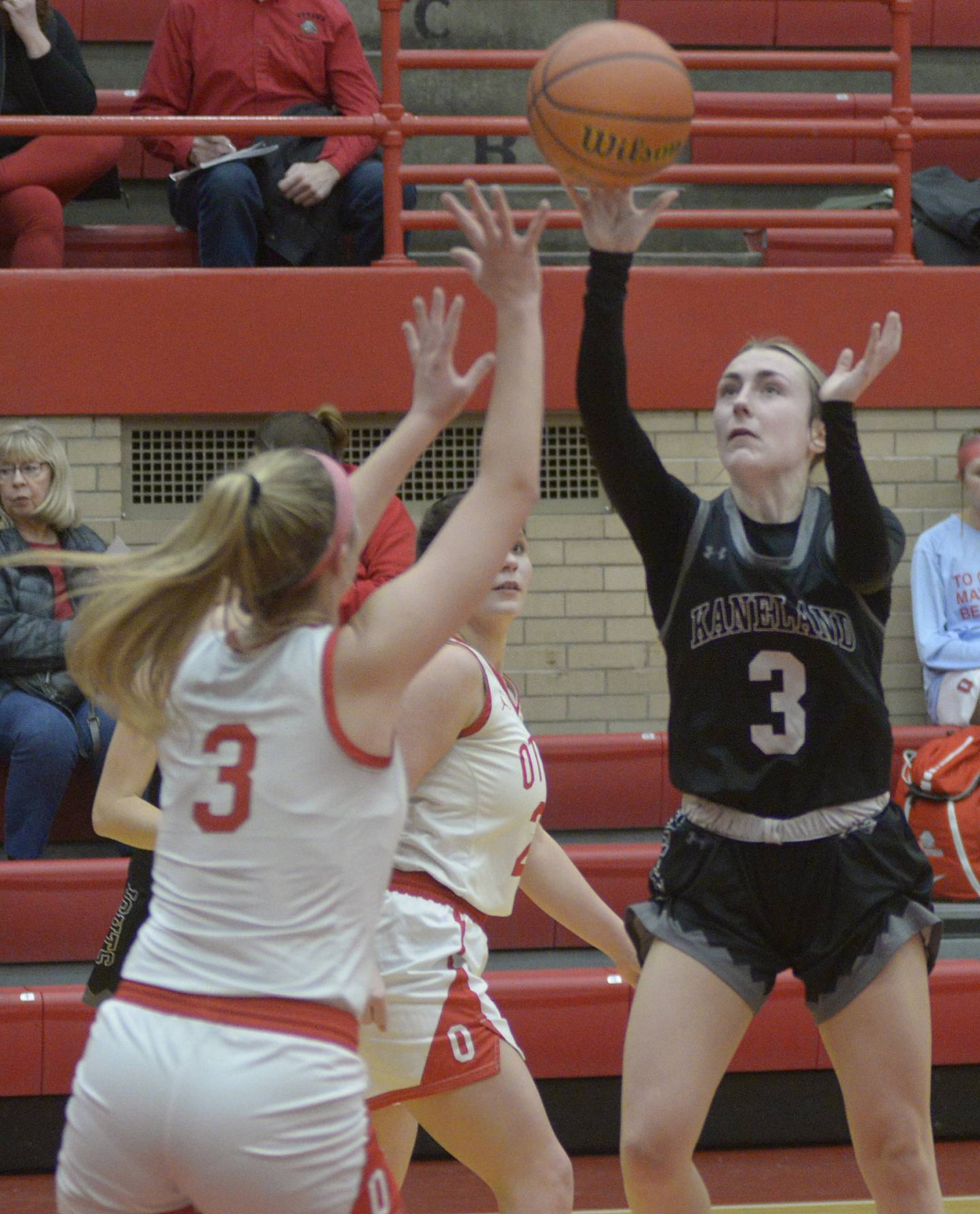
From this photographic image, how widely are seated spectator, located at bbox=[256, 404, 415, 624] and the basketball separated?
84 cm

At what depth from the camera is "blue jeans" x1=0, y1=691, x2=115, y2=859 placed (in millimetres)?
4875

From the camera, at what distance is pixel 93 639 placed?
81.1 inches

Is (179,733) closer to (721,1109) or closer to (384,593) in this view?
(384,593)

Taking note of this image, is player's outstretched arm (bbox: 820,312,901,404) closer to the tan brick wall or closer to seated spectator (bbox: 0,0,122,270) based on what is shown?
the tan brick wall

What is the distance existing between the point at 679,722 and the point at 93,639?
3.95 ft

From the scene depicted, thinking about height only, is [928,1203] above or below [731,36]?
below

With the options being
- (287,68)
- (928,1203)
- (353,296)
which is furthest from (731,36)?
(928,1203)

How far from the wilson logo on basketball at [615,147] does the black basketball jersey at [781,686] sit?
2.25 feet

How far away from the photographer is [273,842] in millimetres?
1938

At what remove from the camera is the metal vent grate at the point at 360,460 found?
19.1 feet

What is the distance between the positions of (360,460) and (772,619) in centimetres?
322

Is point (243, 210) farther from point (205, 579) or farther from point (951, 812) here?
point (205, 579)

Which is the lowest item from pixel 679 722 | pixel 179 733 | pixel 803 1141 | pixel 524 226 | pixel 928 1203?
pixel 803 1141

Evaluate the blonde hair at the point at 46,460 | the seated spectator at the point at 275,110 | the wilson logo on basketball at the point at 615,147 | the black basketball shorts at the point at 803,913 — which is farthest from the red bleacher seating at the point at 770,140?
the black basketball shorts at the point at 803,913
